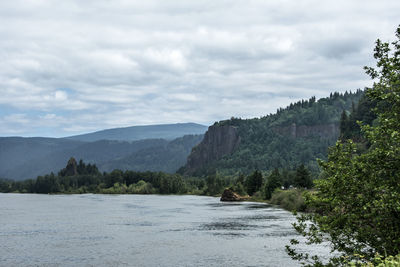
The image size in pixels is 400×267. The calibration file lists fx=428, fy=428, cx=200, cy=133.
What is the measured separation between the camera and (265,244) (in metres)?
69.4

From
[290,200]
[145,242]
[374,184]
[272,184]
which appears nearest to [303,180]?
[272,184]

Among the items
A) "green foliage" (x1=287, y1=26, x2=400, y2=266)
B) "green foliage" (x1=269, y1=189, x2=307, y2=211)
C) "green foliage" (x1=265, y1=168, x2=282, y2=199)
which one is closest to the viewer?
"green foliage" (x1=287, y1=26, x2=400, y2=266)

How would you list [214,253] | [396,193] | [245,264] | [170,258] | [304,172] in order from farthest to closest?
[304,172]
[214,253]
[170,258]
[245,264]
[396,193]

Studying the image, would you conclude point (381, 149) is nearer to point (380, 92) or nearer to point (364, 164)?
point (364, 164)

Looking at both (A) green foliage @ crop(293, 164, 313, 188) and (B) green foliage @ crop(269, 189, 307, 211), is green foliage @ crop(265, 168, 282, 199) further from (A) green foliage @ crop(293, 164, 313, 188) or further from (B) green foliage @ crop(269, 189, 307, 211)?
(A) green foliage @ crop(293, 164, 313, 188)

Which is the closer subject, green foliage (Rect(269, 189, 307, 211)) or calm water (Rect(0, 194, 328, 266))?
calm water (Rect(0, 194, 328, 266))

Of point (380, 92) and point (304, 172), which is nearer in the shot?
point (380, 92)

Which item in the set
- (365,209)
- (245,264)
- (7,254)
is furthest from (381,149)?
(7,254)

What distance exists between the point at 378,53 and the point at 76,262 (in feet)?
148

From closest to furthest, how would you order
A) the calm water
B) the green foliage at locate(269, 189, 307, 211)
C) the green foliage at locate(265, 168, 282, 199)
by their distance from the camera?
the calm water, the green foliage at locate(269, 189, 307, 211), the green foliage at locate(265, 168, 282, 199)

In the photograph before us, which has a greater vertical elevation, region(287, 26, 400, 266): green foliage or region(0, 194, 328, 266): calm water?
region(287, 26, 400, 266): green foliage

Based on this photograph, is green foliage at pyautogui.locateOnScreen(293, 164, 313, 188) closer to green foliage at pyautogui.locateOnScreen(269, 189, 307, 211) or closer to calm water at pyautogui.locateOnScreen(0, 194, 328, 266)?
green foliage at pyautogui.locateOnScreen(269, 189, 307, 211)

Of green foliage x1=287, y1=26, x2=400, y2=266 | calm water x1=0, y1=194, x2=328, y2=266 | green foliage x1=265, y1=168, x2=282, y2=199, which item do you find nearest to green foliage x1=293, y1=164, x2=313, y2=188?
green foliage x1=265, y1=168, x2=282, y2=199

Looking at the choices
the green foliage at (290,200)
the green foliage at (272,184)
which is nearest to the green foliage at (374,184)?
the green foliage at (290,200)
